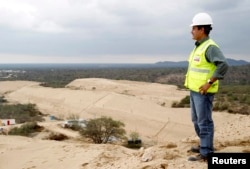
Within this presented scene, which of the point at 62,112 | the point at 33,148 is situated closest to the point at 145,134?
the point at 62,112

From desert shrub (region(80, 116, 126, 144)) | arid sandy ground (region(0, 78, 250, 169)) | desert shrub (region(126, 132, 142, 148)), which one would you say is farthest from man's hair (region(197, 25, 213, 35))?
desert shrub (region(126, 132, 142, 148))

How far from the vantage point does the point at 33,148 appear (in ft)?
33.1

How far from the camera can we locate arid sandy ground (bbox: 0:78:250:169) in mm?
7227

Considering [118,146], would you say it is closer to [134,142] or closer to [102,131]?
[102,131]

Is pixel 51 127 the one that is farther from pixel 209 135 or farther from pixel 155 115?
pixel 209 135

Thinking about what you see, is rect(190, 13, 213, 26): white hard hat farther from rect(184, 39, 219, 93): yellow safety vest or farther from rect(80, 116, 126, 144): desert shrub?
rect(80, 116, 126, 144): desert shrub

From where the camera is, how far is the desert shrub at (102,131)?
67.6 ft

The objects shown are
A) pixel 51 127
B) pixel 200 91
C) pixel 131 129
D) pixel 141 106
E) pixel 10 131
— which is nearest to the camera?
pixel 200 91

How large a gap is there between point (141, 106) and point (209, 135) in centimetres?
3217

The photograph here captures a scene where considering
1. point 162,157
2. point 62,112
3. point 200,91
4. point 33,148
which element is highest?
point 200,91

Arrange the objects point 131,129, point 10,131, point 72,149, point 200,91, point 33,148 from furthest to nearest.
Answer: point 131,129
point 10,131
point 33,148
point 72,149
point 200,91

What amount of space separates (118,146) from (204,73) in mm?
4196

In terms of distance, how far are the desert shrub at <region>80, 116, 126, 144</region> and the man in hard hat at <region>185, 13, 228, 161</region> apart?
1443 centimetres

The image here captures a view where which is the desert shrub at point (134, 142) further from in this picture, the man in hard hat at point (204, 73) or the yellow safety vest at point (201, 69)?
the yellow safety vest at point (201, 69)
